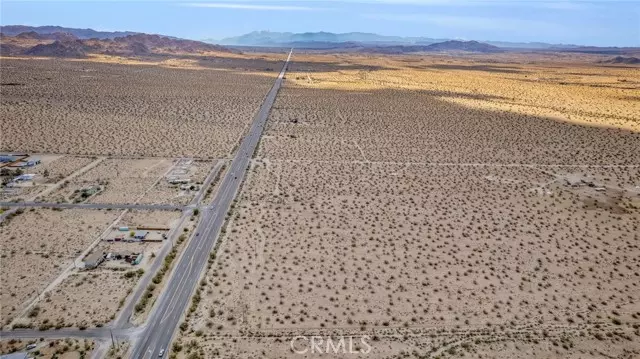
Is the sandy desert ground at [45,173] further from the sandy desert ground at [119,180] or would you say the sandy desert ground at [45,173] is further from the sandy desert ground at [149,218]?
the sandy desert ground at [149,218]

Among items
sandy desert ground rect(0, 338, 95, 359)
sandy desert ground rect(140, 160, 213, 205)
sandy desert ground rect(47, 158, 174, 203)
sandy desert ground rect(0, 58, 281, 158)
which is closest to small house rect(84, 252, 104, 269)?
sandy desert ground rect(0, 338, 95, 359)

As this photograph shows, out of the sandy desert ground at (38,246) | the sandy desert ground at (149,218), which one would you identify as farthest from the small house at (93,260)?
the sandy desert ground at (149,218)

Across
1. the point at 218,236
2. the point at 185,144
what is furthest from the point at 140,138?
the point at 218,236

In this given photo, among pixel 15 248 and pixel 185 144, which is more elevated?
pixel 185 144

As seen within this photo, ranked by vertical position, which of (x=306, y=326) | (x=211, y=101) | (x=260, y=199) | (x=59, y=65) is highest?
(x=59, y=65)

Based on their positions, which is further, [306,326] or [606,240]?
[606,240]

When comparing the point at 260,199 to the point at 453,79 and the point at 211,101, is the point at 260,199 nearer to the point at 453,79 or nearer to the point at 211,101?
the point at 211,101

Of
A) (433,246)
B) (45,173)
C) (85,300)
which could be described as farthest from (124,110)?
(433,246)
